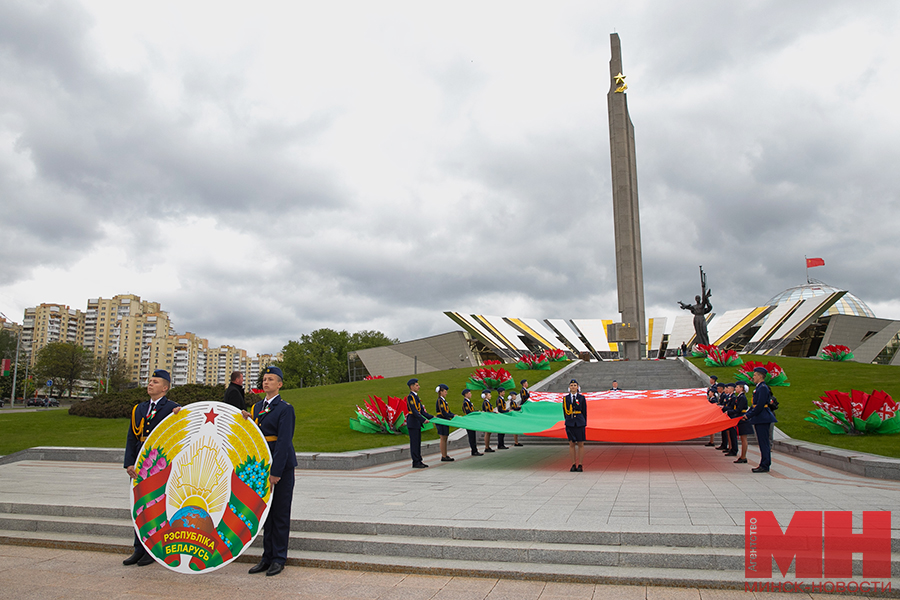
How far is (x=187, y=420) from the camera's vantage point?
4277mm

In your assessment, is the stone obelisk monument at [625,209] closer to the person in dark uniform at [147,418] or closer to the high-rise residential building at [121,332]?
the person in dark uniform at [147,418]

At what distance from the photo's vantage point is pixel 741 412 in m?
8.82

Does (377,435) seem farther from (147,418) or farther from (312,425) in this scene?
(147,418)

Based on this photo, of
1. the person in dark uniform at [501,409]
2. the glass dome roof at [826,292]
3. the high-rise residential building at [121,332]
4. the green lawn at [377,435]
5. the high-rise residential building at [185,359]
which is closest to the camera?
the green lawn at [377,435]

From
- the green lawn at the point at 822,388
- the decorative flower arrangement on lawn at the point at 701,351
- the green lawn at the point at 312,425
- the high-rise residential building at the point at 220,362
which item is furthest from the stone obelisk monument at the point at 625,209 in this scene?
the high-rise residential building at the point at 220,362

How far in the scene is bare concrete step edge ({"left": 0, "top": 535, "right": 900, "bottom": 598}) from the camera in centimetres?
368

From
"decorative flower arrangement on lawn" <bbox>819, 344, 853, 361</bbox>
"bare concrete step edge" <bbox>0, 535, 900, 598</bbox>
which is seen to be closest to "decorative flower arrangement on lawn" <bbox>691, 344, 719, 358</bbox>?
"decorative flower arrangement on lawn" <bbox>819, 344, 853, 361</bbox>

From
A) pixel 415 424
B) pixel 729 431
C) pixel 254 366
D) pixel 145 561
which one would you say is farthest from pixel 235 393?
pixel 254 366

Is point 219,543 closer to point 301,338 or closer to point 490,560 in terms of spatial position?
point 490,560

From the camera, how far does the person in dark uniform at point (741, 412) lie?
8789 mm

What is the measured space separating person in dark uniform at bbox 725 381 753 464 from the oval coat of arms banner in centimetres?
779

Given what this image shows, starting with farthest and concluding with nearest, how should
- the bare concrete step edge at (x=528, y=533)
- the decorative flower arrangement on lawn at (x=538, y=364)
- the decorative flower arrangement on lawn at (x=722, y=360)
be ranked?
the decorative flower arrangement on lawn at (x=538, y=364), the decorative flower arrangement on lawn at (x=722, y=360), the bare concrete step edge at (x=528, y=533)

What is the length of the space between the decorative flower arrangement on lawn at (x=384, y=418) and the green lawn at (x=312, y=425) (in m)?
0.20

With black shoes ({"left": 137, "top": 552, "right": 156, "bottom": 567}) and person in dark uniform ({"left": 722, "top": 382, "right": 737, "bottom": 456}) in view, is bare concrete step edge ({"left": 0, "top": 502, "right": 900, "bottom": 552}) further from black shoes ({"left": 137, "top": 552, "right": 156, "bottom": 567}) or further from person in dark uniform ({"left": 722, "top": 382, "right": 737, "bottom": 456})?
person in dark uniform ({"left": 722, "top": 382, "right": 737, "bottom": 456})
